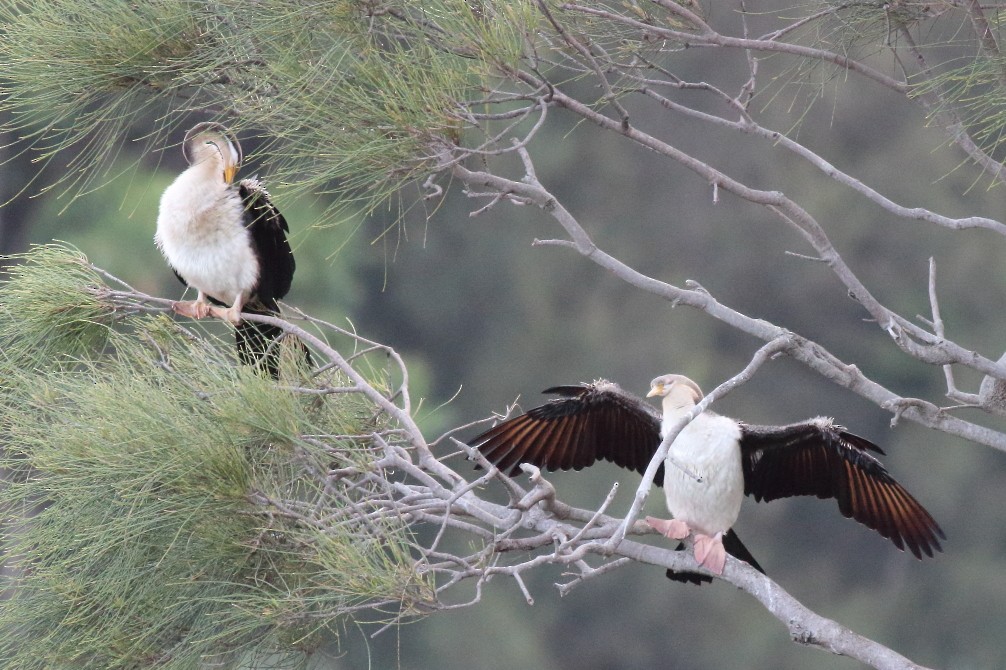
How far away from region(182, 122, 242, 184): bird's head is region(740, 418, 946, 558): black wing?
1.12 meters

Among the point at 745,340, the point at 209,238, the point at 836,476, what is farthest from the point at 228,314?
the point at 745,340

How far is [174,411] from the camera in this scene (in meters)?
1.77

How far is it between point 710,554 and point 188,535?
2.94 ft

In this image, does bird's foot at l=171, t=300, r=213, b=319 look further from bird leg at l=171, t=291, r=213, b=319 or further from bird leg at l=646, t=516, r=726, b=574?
bird leg at l=646, t=516, r=726, b=574

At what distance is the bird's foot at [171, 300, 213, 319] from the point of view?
7.64ft

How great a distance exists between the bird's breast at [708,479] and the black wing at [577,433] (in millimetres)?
123

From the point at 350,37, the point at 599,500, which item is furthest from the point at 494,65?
the point at 599,500

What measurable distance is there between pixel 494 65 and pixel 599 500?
18.6 feet

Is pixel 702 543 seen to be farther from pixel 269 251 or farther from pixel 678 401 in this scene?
pixel 269 251

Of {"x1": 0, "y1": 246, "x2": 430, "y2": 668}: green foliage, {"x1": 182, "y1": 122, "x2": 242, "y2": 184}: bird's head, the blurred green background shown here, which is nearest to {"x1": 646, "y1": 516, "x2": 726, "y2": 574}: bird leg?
{"x1": 0, "y1": 246, "x2": 430, "y2": 668}: green foliage

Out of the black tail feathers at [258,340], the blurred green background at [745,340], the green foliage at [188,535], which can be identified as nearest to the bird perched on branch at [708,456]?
the black tail feathers at [258,340]

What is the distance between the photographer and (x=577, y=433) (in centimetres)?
263

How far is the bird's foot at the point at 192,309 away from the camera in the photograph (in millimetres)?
2330

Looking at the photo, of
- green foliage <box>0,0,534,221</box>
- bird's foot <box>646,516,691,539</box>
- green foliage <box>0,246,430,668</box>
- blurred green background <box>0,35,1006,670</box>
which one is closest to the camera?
green foliage <box>0,246,430,668</box>
